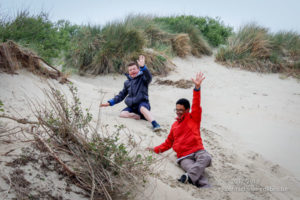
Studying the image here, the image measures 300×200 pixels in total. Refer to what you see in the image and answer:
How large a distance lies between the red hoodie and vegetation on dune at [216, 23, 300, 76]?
7769mm

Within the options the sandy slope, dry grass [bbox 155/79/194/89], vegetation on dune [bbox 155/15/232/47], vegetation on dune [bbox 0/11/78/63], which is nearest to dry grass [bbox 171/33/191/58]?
vegetation on dune [bbox 155/15/232/47]

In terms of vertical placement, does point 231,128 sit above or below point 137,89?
below

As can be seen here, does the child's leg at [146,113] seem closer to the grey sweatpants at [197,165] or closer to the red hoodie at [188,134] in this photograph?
the red hoodie at [188,134]

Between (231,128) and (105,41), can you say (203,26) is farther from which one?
(231,128)

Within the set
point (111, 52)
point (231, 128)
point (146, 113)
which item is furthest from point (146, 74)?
point (111, 52)

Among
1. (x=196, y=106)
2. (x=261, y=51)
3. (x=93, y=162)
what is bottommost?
(x=93, y=162)

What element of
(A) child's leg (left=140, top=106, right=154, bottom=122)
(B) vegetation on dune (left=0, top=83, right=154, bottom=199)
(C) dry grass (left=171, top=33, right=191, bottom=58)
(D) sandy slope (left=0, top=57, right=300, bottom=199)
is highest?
(C) dry grass (left=171, top=33, right=191, bottom=58)

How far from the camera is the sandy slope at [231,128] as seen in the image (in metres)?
3.39

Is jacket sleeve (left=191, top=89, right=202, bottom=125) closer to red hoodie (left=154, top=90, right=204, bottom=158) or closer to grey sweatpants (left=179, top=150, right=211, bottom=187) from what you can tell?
red hoodie (left=154, top=90, right=204, bottom=158)

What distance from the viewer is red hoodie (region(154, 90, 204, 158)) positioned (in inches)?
150

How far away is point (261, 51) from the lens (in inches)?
448

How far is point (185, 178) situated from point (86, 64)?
7.35m

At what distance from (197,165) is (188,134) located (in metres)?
0.50

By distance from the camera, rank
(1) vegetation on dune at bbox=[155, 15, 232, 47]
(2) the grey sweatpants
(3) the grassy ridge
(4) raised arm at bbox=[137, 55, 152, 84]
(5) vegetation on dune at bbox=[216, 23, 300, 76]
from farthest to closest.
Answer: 1. (1) vegetation on dune at bbox=[155, 15, 232, 47]
2. (5) vegetation on dune at bbox=[216, 23, 300, 76]
3. (3) the grassy ridge
4. (4) raised arm at bbox=[137, 55, 152, 84]
5. (2) the grey sweatpants
